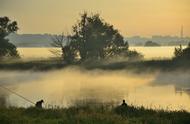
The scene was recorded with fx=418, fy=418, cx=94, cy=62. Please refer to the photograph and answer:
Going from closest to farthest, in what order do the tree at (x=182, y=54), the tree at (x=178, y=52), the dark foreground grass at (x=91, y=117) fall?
the dark foreground grass at (x=91, y=117) → the tree at (x=182, y=54) → the tree at (x=178, y=52)

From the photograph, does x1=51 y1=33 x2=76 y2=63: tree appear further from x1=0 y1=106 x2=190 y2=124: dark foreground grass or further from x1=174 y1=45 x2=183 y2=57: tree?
x1=0 y1=106 x2=190 y2=124: dark foreground grass

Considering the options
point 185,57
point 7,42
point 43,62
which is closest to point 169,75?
point 185,57

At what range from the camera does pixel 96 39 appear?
303 ft

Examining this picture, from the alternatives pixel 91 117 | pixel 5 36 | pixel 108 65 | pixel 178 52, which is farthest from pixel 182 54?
pixel 91 117

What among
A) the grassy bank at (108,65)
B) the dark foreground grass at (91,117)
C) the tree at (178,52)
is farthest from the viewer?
the tree at (178,52)

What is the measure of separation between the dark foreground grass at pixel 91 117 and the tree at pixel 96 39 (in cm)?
6397

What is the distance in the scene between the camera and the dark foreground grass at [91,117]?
22234 millimetres

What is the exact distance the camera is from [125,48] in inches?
3757

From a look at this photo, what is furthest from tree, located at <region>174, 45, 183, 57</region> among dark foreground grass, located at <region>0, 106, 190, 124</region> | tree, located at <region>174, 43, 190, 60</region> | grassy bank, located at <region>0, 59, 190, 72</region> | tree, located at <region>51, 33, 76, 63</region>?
dark foreground grass, located at <region>0, 106, 190, 124</region>

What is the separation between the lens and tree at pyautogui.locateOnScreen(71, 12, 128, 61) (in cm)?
9088

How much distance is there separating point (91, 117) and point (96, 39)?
69.8 meters

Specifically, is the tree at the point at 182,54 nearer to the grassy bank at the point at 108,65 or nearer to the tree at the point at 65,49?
the grassy bank at the point at 108,65

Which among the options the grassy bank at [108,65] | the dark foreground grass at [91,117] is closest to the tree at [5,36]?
the grassy bank at [108,65]

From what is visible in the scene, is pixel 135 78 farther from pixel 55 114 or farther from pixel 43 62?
pixel 55 114
